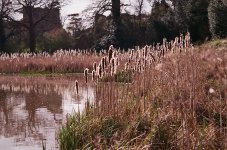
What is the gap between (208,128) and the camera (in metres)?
4.49

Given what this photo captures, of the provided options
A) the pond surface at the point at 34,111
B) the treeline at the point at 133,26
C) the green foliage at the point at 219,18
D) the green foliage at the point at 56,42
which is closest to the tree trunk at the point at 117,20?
the treeline at the point at 133,26

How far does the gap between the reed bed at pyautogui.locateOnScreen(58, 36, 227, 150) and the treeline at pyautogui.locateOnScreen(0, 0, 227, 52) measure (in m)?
7.83

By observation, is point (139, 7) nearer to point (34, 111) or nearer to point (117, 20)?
point (117, 20)

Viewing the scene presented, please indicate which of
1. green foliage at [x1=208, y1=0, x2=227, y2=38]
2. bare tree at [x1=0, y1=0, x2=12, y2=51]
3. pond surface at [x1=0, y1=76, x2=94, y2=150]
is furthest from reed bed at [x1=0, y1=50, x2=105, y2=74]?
bare tree at [x1=0, y1=0, x2=12, y2=51]

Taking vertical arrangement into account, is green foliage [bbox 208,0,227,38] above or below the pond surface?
above

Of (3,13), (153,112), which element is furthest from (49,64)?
(3,13)

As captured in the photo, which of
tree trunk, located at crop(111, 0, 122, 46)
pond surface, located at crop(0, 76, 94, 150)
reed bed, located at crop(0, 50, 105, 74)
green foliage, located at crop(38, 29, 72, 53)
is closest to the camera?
pond surface, located at crop(0, 76, 94, 150)

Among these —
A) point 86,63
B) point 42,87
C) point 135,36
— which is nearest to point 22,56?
point 86,63

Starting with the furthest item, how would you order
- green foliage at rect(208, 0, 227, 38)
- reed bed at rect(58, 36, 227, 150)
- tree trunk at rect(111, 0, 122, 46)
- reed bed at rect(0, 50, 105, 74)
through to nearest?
tree trunk at rect(111, 0, 122, 46), reed bed at rect(0, 50, 105, 74), green foliage at rect(208, 0, 227, 38), reed bed at rect(58, 36, 227, 150)

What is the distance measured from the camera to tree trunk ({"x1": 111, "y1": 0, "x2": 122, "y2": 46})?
88.6 feet

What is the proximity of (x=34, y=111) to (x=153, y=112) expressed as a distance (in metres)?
3.03

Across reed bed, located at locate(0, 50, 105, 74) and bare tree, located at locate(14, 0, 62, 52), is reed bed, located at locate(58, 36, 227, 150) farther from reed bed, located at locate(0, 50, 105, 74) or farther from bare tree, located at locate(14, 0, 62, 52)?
bare tree, located at locate(14, 0, 62, 52)

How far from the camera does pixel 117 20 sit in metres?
27.5

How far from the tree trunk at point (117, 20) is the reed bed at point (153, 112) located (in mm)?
20520
